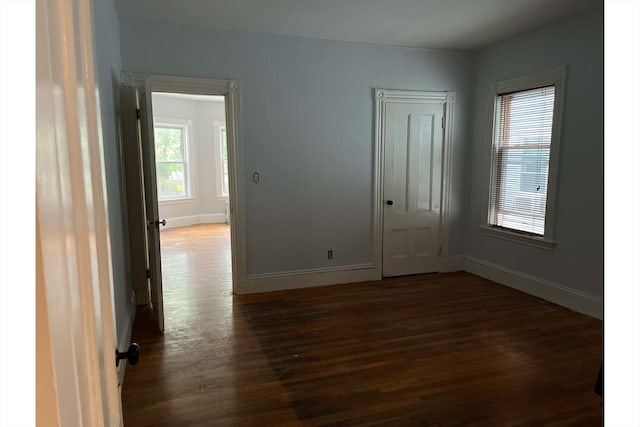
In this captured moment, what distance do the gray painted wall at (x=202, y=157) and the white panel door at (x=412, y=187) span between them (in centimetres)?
556

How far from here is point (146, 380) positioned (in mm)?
2684

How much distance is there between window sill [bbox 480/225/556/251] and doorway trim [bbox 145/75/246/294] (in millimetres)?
2990

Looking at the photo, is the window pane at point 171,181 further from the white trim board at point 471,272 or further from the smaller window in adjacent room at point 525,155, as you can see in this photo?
the smaller window in adjacent room at point 525,155

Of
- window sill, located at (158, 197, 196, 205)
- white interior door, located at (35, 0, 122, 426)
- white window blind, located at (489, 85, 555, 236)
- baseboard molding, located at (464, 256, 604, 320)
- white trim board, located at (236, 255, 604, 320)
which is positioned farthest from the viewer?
window sill, located at (158, 197, 196, 205)

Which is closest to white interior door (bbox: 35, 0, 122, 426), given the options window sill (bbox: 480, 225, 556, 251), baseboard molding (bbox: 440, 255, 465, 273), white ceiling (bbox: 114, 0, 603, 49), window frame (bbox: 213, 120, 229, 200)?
white ceiling (bbox: 114, 0, 603, 49)

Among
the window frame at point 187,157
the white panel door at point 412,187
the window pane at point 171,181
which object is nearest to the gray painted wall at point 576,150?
the white panel door at point 412,187

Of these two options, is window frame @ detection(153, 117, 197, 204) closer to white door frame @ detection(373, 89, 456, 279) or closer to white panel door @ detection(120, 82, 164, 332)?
white panel door @ detection(120, 82, 164, 332)

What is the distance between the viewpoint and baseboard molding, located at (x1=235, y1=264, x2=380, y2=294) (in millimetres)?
4461

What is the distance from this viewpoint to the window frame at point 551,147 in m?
3.97

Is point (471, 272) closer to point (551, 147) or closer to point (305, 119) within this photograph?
point (551, 147)

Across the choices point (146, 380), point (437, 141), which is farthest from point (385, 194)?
point (146, 380)
